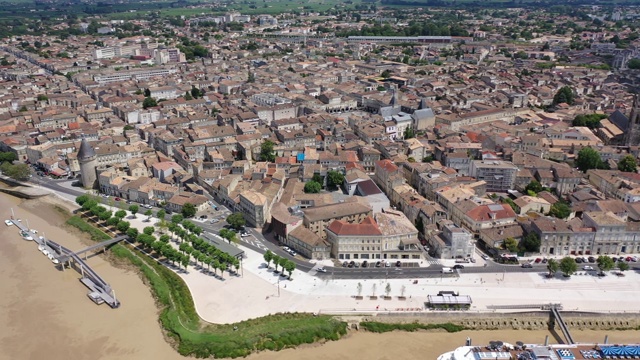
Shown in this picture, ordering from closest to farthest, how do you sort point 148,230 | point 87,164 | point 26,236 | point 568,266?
point 568,266, point 148,230, point 26,236, point 87,164

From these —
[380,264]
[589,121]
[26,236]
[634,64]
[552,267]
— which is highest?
[634,64]

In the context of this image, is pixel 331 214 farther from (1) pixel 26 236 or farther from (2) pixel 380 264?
(1) pixel 26 236

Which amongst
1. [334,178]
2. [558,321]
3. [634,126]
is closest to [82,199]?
[334,178]

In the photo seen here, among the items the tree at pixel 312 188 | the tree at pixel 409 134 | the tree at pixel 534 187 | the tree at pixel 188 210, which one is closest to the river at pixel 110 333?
the tree at pixel 188 210

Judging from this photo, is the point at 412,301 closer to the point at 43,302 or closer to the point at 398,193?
the point at 398,193

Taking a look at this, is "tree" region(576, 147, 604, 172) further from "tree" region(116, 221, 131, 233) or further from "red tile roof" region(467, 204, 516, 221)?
"tree" region(116, 221, 131, 233)

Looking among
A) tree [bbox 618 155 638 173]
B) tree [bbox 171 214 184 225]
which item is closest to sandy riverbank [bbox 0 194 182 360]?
tree [bbox 171 214 184 225]

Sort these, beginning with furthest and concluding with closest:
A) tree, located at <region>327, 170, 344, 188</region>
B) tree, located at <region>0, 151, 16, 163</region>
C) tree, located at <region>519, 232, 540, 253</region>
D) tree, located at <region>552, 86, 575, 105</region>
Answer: tree, located at <region>552, 86, 575, 105</region> → tree, located at <region>0, 151, 16, 163</region> → tree, located at <region>327, 170, 344, 188</region> → tree, located at <region>519, 232, 540, 253</region>
